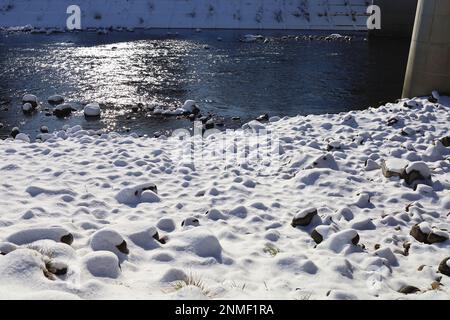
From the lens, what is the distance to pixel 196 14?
1547 inches

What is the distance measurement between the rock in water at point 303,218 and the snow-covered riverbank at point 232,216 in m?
0.02

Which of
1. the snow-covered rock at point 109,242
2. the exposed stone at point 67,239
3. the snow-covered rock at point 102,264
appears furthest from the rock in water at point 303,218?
the exposed stone at point 67,239

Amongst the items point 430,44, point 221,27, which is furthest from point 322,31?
point 430,44

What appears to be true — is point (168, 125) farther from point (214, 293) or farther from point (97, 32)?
point (97, 32)

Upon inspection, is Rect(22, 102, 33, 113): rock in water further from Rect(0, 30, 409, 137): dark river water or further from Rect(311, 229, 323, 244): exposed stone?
Rect(311, 229, 323, 244): exposed stone

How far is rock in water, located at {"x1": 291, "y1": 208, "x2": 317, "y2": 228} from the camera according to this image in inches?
229

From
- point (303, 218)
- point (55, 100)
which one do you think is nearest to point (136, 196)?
point (303, 218)

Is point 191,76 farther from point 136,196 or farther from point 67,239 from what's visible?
point 67,239

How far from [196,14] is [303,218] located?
120 feet

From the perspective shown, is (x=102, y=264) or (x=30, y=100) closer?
(x=102, y=264)

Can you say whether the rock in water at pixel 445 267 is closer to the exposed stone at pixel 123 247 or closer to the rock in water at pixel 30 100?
the exposed stone at pixel 123 247

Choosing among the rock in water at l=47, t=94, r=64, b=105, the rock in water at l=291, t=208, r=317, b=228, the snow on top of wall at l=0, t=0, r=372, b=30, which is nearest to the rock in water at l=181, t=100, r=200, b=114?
the rock in water at l=47, t=94, r=64, b=105

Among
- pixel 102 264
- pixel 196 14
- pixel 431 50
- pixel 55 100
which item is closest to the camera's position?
pixel 102 264

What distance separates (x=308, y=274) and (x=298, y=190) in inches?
111
